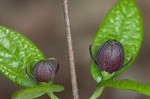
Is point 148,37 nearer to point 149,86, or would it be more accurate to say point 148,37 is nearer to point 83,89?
point 83,89

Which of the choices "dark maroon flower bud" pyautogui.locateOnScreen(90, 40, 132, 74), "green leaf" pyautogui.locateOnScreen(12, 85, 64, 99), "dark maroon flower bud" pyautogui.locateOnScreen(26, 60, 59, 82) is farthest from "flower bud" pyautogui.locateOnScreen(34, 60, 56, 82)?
"dark maroon flower bud" pyautogui.locateOnScreen(90, 40, 132, 74)

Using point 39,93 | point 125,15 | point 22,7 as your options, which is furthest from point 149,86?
point 22,7

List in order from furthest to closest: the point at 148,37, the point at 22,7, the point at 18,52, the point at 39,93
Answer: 1. the point at 22,7
2. the point at 148,37
3. the point at 18,52
4. the point at 39,93

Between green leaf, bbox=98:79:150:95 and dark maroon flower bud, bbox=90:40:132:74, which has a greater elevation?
dark maroon flower bud, bbox=90:40:132:74

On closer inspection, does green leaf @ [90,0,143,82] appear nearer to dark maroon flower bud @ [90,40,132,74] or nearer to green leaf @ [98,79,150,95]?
dark maroon flower bud @ [90,40,132,74]

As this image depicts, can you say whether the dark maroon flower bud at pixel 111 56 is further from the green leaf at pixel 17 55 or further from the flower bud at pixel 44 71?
the green leaf at pixel 17 55

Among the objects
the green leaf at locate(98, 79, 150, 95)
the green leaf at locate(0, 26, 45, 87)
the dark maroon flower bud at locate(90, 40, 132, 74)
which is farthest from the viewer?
the green leaf at locate(0, 26, 45, 87)

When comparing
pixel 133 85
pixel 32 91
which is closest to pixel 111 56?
pixel 133 85

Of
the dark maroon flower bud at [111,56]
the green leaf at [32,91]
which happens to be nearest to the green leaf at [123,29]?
the dark maroon flower bud at [111,56]
